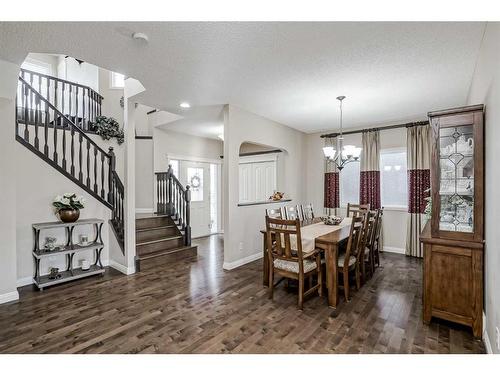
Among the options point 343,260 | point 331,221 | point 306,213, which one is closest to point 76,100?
point 306,213

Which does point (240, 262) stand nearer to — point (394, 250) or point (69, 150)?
point (394, 250)

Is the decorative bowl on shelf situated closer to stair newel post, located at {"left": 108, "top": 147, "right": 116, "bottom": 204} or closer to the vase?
stair newel post, located at {"left": 108, "top": 147, "right": 116, "bottom": 204}

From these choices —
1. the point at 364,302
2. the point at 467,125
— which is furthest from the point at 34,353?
the point at 467,125

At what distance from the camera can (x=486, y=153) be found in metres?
2.19

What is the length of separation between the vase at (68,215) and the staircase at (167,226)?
1.10m

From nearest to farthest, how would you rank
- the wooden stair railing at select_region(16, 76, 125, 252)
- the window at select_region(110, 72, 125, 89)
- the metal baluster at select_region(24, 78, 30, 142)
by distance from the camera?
the metal baluster at select_region(24, 78, 30, 142), the wooden stair railing at select_region(16, 76, 125, 252), the window at select_region(110, 72, 125, 89)

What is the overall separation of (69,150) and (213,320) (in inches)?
145

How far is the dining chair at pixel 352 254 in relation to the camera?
2.99m

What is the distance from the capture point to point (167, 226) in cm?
517

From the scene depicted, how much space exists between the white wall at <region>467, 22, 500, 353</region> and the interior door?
5792mm

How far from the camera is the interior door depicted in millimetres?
6688

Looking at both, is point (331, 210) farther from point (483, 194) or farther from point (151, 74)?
point (151, 74)

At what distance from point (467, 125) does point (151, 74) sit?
347cm

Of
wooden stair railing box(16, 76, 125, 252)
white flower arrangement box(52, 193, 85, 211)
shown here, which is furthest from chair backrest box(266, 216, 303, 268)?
white flower arrangement box(52, 193, 85, 211)
